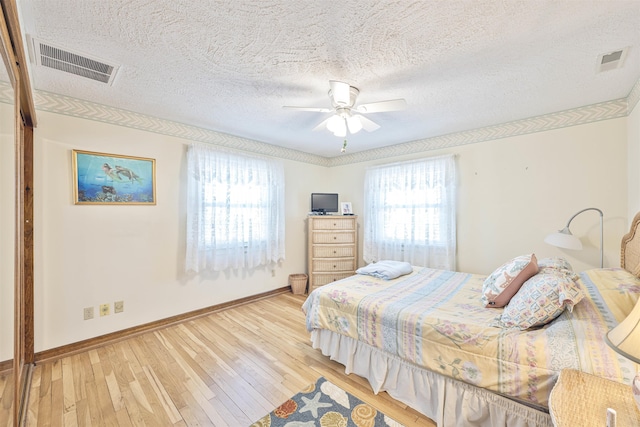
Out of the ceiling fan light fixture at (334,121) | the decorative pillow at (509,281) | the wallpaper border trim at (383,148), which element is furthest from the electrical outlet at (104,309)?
the decorative pillow at (509,281)

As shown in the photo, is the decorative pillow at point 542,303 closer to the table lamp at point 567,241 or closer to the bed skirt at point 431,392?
the bed skirt at point 431,392

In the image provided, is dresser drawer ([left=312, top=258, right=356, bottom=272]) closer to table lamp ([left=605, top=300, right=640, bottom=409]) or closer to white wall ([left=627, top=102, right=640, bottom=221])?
white wall ([left=627, top=102, right=640, bottom=221])

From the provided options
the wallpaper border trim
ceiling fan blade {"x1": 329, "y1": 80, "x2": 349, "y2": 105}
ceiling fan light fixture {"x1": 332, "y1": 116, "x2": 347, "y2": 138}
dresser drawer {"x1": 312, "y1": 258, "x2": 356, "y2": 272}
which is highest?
the wallpaper border trim

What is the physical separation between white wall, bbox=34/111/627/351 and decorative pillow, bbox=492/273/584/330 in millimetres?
1573

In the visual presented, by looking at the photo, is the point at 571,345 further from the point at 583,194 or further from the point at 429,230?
the point at 429,230

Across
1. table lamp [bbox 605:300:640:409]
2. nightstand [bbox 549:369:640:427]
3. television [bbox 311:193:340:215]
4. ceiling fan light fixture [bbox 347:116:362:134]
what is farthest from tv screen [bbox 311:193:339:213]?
table lamp [bbox 605:300:640:409]

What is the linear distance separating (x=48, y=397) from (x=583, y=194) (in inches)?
191

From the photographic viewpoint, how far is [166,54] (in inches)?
67.1

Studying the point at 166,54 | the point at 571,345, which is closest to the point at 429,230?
the point at 571,345

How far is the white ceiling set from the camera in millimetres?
1331

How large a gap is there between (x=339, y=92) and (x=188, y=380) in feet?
8.23

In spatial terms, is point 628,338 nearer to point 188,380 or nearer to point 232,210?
point 188,380

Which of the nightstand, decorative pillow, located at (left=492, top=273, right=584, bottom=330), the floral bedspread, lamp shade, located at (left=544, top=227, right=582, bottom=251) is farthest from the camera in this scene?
lamp shade, located at (left=544, top=227, right=582, bottom=251)

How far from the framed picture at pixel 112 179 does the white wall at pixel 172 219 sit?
64mm
